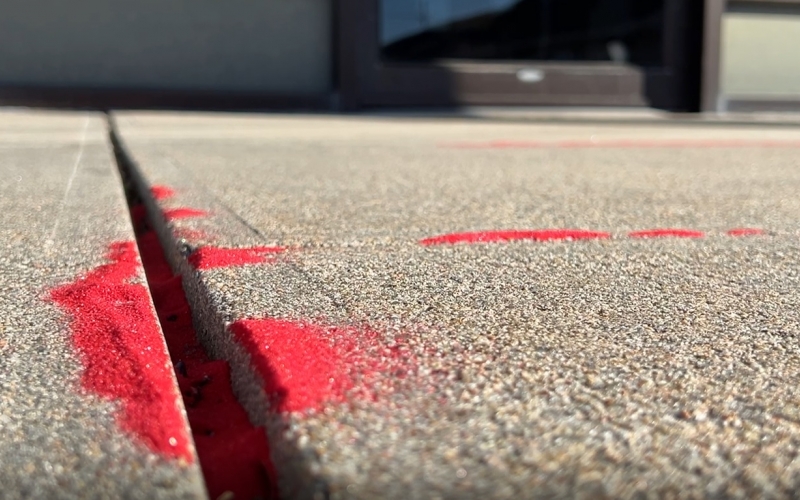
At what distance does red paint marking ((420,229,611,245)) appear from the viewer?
1915 mm

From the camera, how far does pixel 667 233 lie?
81.7 inches

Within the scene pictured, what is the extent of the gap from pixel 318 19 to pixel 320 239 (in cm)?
874

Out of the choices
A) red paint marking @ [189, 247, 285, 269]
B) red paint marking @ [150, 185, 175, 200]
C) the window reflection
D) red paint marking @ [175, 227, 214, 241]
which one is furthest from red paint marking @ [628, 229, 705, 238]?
the window reflection

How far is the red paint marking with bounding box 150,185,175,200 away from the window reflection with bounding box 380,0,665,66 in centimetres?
771

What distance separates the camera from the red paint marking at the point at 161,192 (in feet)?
7.65

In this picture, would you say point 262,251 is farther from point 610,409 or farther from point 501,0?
point 501,0

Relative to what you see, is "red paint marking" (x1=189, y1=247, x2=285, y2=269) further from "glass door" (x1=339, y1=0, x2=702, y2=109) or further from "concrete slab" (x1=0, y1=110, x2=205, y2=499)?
"glass door" (x1=339, y1=0, x2=702, y2=109)

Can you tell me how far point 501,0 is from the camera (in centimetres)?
991

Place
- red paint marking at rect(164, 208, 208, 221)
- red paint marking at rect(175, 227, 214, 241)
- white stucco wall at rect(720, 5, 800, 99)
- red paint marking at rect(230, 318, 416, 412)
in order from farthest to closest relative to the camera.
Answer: white stucco wall at rect(720, 5, 800, 99), red paint marking at rect(164, 208, 208, 221), red paint marking at rect(175, 227, 214, 241), red paint marking at rect(230, 318, 416, 412)

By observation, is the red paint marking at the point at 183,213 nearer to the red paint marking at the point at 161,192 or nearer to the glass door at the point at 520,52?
the red paint marking at the point at 161,192

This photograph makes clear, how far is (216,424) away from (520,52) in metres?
9.84

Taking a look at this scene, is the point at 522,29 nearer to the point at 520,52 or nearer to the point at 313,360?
the point at 520,52

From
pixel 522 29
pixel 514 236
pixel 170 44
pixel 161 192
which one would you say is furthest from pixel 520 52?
pixel 514 236

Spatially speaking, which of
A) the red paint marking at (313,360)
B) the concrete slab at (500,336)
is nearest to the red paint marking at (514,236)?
the concrete slab at (500,336)
